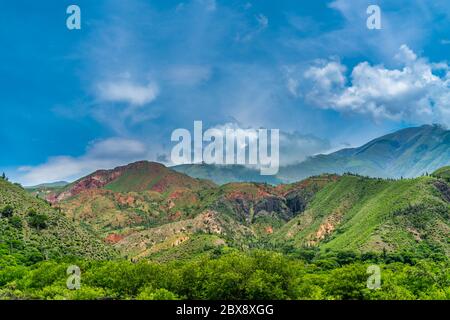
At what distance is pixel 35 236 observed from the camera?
566ft

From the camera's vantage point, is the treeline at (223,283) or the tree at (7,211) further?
the tree at (7,211)

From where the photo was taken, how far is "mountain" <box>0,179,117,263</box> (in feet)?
509

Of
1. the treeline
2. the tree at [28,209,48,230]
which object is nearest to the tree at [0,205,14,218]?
the tree at [28,209,48,230]

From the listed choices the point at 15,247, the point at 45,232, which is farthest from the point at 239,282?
the point at 45,232

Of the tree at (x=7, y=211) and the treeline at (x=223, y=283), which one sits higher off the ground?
the tree at (x=7, y=211)

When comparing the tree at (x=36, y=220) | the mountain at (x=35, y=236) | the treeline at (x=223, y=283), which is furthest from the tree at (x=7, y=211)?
the treeline at (x=223, y=283)

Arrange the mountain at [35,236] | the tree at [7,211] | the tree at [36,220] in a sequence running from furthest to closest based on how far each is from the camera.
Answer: the tree at [36,220] < the tree at [7,211] < the mountain at [35,236]

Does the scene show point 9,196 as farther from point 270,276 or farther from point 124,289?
point 270,276

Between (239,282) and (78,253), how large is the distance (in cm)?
11037

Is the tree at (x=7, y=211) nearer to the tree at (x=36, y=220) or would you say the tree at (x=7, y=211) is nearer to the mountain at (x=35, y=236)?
the mountain at (x=35, y=236)

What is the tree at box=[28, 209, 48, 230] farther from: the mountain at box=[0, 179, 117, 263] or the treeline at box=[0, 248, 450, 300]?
the treeline at box=[0, 248, 450, 300]

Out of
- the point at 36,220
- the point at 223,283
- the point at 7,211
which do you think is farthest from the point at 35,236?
the point at 223,283

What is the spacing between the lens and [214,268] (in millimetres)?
96000

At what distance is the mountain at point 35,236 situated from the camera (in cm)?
15500
